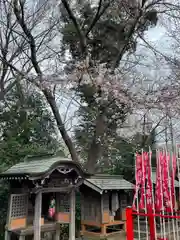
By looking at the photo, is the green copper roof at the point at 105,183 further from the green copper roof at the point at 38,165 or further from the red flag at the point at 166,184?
the red flag at the point at 166,184

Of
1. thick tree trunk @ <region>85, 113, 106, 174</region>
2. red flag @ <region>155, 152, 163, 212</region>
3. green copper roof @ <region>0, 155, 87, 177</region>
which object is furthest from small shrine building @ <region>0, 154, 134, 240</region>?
red flag @ <region>155, 152, 163, 212</region>

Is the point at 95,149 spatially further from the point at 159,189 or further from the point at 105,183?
the point at 159,189

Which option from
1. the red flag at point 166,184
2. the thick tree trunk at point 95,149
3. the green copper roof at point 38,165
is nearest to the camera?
the red flag at point 166,184

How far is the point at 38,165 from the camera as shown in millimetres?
5961

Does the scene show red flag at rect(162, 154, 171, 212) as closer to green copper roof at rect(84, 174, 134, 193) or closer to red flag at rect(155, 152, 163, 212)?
red flag at rect(155, 152, 163, 212)

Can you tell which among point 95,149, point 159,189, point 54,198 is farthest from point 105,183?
point 159,189

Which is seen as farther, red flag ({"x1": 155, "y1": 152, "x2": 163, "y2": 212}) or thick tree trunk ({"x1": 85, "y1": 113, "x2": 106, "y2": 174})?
thick tree trunk ({"x1": 85, "y1": 113, "x2": 106, "y2": 174})

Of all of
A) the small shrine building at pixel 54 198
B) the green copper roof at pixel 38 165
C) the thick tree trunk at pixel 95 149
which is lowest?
the small shrine building at pixel 54 198

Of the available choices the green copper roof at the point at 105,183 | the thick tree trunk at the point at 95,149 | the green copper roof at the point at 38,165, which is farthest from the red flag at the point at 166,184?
the thick tree trunk at the point at 95,149

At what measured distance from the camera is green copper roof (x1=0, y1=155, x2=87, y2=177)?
543 centimetres

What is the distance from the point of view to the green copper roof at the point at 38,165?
5430mm

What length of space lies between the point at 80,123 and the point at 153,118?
416cm

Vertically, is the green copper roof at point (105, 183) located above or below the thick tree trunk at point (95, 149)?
below

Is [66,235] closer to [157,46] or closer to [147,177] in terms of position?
[147,177]
